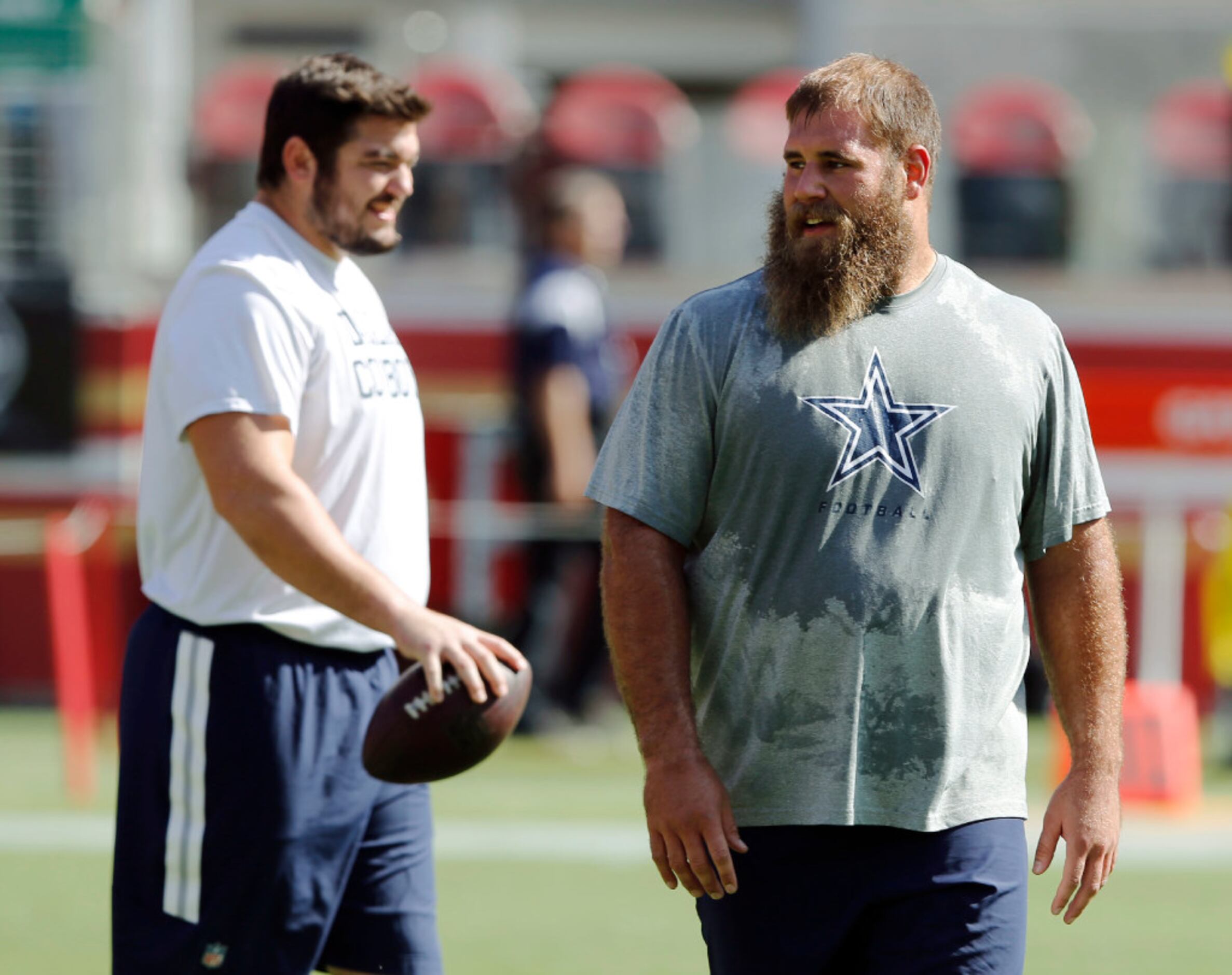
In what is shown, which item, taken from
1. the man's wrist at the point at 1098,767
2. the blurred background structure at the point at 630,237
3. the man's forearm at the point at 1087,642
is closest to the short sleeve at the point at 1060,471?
the man's forearm at the point at 1087,642

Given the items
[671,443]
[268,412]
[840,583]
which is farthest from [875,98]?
[268,412]

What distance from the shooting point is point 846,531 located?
3105 mm

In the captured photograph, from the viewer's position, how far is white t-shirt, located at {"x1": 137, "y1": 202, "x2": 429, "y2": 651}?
143 inches

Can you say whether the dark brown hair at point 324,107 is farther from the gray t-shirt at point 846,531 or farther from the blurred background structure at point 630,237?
the blurred background structure at point 630,237

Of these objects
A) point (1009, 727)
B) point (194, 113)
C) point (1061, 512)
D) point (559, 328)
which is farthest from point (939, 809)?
point (194, 113)

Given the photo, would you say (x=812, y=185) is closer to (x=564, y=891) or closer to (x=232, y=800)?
(x=232, y=800)

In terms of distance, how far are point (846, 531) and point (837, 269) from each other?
0.40 meters

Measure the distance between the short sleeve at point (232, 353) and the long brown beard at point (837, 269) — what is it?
0.95m

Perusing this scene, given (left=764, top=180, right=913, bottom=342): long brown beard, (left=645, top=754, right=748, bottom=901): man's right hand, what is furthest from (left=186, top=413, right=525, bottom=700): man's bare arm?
(left=764, top=180, right=913, bottom=342): long brown beard

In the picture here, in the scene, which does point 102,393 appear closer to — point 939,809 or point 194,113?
point 194,113

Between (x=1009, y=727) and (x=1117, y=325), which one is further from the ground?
(x=1117, y=325)

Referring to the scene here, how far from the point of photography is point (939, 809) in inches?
123

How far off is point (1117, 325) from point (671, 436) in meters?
8.35

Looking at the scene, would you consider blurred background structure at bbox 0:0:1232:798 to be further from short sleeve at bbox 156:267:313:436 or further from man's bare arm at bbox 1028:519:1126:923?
man's bare arm at bbox 1028:519:1126:923
